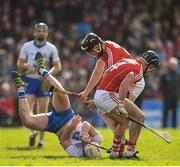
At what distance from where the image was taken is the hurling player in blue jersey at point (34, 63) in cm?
1736

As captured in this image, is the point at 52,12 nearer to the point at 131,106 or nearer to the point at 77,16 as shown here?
the point at 77,16

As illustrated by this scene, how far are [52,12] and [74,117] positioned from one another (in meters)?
16.1

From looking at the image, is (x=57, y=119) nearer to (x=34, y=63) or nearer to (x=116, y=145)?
(x=116, y=145)

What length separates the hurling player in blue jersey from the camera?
17.4 metres

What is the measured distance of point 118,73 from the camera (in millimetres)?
13195

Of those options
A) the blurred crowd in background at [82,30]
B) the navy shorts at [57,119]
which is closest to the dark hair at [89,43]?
the navy shorts at [57,119]

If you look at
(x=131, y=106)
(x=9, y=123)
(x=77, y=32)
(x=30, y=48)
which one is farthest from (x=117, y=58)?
(x=77, y=32)

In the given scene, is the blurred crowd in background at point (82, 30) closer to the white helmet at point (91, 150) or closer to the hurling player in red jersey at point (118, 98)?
the white helmet at point (91, 150)

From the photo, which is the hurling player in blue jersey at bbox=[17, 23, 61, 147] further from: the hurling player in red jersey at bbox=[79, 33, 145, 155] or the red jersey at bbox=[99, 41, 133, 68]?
the red jersey at bbox=[99, 41, 133, 68]

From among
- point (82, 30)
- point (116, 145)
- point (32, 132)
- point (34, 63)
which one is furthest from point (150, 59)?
point (82, 30)

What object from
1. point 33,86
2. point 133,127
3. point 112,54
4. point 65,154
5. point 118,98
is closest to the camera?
point 118,98

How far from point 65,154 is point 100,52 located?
2.20 meters

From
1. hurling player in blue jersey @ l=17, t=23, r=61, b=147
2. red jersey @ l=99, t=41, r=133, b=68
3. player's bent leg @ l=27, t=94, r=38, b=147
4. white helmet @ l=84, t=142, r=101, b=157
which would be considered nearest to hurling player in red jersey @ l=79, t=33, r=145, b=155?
red jersey @ l=99, t=41, r=133, b=68

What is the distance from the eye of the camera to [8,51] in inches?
1063
